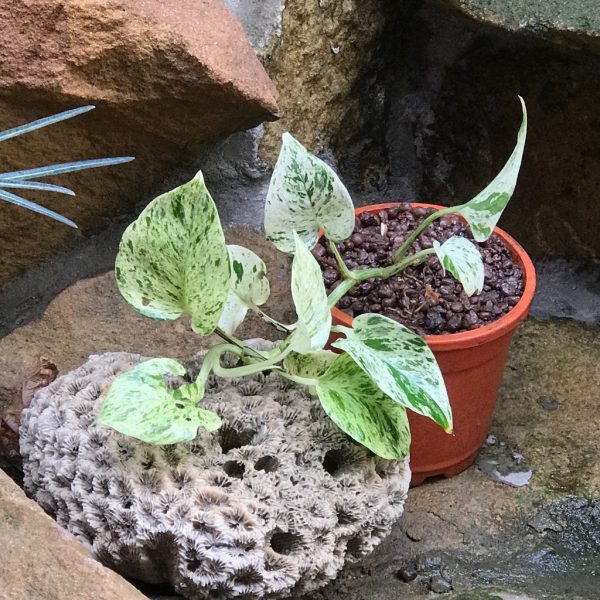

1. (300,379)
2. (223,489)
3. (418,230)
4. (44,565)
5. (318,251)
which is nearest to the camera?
(44,565)

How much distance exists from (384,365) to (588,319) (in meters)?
0.70

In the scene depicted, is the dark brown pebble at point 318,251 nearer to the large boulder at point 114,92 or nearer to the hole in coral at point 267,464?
the large boulder at point 114,92

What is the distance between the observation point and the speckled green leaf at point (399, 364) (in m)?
0.96

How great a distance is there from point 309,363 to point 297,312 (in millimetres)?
118

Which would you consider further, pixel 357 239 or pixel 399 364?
pixel 357 239

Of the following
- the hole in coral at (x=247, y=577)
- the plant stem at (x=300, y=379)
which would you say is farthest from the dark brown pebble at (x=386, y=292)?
the hole in coral at (x=247, y=577)

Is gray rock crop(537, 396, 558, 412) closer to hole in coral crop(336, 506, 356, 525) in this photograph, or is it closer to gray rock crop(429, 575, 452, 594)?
gray rock crop(429, 575, 452, 594)

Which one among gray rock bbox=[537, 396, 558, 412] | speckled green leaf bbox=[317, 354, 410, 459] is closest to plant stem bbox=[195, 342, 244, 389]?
speckled green leaf bbox=[317, 354, 410, 459]

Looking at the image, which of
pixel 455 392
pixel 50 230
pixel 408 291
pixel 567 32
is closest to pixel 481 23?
pixel 567 32

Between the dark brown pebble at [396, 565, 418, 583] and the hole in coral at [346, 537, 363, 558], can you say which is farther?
the dark brown pebble at [396, 565, 418, 583]

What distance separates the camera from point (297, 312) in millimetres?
969

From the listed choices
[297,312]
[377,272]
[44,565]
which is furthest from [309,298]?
[44,565]

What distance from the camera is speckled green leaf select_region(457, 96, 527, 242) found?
108 centimetres

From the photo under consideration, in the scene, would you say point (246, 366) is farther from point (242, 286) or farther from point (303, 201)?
point (303, 201)
